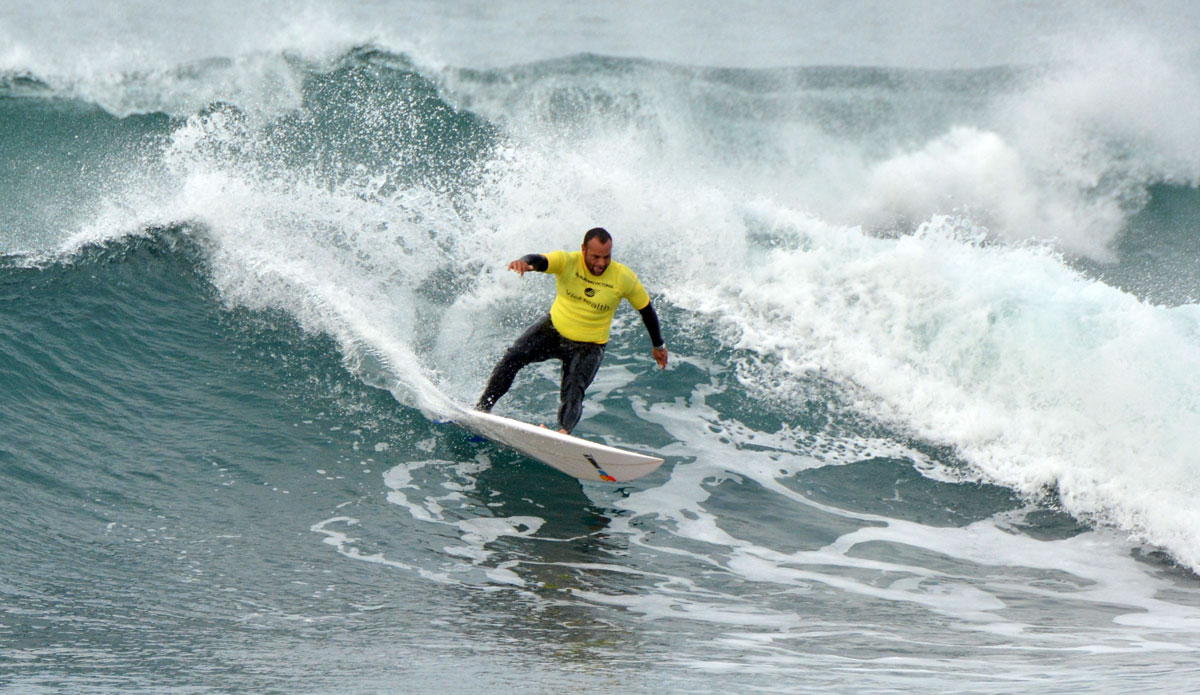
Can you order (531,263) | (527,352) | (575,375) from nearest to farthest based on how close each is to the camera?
(531,263)
(575,375)
(527,352)

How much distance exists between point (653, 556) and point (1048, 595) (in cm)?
239

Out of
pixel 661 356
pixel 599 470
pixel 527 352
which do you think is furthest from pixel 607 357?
pixel 599 470

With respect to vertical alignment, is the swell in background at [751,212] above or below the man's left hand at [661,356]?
above

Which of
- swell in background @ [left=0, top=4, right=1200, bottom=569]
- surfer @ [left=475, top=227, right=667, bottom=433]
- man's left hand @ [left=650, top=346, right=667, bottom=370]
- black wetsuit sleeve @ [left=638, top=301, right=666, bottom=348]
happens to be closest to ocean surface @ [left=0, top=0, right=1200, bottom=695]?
swell in background @ [left=0, top=4, right=1200, bottom=569]

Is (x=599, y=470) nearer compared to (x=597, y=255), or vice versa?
(x=597, y=255)

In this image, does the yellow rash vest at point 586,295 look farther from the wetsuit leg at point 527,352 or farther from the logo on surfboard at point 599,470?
the logo on surfboard at point 599,470

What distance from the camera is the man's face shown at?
6.75m

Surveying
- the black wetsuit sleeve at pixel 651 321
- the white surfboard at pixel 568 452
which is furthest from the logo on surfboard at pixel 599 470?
the black wetsuit sleeve at pixel 651 321

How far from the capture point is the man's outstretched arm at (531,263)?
6551mm

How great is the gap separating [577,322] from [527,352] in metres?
0.46

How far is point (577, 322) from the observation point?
7.16 m

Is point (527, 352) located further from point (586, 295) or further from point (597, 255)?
point (597, 255)

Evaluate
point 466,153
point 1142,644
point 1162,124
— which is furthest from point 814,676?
point 1162,124

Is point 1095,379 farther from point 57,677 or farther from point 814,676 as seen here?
point 57,677
